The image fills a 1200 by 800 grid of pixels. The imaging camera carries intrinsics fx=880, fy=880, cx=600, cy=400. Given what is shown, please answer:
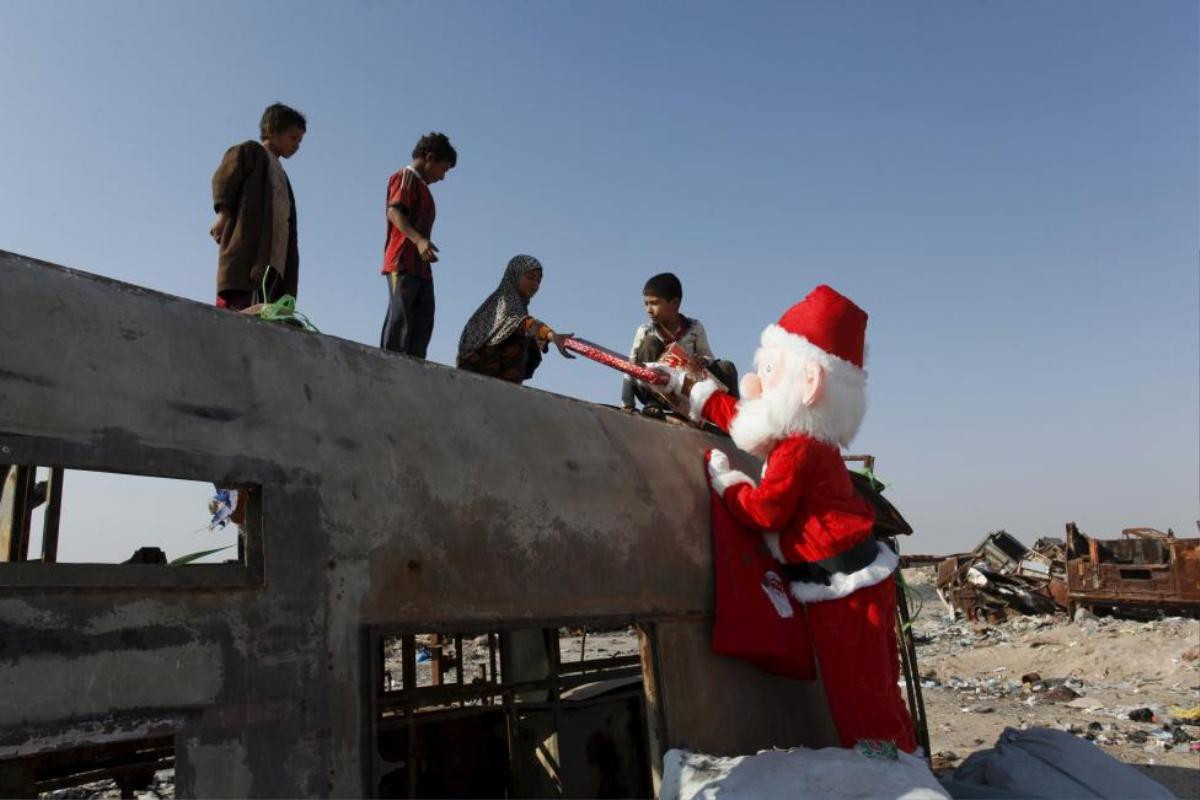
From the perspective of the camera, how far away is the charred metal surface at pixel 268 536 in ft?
5.95

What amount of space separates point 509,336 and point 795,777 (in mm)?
2595

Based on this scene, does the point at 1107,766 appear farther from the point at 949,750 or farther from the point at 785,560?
the point at 949,750

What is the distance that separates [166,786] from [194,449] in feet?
24.6

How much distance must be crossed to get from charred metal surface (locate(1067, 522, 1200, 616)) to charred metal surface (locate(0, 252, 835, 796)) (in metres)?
16.6

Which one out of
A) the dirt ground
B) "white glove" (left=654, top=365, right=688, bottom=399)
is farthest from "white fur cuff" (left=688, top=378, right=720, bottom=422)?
the dirt ground

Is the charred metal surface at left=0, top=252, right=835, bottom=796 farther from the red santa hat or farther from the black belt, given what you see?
the red santa hat

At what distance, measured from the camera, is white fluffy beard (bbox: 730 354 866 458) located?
12.7 feet

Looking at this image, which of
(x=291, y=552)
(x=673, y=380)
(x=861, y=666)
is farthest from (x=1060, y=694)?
(x=291, y=552)

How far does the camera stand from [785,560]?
12.8ft

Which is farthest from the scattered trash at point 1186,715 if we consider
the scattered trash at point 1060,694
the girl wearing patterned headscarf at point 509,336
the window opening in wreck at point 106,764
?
the window opening in wreck at point 106,764

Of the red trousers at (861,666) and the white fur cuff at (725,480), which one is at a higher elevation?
the white fur cuff at (725,480)

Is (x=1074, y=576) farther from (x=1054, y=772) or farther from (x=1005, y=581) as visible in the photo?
(x=1054, y=772)

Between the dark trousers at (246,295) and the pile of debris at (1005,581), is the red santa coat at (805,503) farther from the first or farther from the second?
the pile of debris at (1005,581)

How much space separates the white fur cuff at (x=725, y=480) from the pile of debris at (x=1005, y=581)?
16.7m
